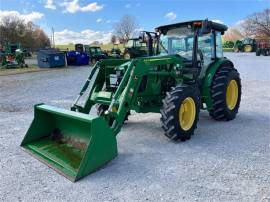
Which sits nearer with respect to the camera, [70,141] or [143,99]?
[70,141]

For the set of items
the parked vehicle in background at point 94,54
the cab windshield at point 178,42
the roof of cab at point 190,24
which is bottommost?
the cab windshield at point 178,42

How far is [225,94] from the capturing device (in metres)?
6.05

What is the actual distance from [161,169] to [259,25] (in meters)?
62.0

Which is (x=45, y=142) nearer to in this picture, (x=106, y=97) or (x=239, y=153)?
(x=106, y=97)

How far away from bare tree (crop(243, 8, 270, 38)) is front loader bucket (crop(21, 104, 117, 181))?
58.6 meters

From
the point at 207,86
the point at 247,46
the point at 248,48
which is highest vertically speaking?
the point at 247,46

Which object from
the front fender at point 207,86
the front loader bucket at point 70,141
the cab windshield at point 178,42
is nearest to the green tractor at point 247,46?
the front fender at point 207,86

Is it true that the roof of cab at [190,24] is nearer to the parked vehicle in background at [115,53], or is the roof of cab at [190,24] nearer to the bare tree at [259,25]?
the parked vehicle in background at [115,53]

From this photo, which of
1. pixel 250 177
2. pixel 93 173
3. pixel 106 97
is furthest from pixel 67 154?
pixel 250 177

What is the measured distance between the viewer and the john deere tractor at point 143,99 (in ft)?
13.0

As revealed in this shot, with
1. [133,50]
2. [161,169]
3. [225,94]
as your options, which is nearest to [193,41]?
[225,94]

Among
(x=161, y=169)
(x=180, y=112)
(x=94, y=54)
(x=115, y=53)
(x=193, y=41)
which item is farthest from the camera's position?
(x=115, y=53)

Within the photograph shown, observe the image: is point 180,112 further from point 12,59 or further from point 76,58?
point 12,59

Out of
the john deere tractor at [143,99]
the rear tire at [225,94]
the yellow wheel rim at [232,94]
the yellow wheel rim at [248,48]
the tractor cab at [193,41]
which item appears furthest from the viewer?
the yellow wheel rim at [248,48]
